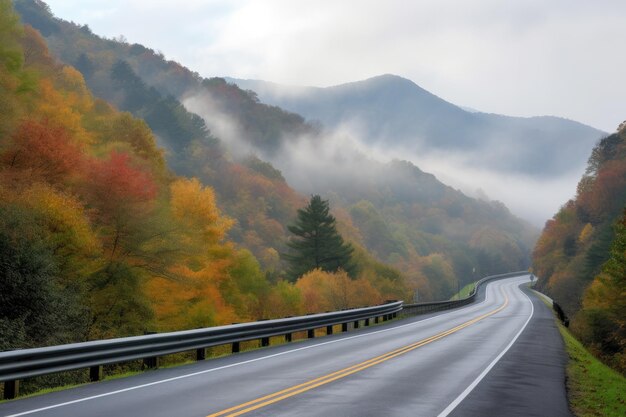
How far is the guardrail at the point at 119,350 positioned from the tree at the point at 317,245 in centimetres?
5882

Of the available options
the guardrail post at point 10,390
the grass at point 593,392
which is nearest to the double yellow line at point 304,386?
the guardrail post at point 10,390

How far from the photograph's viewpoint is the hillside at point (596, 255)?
5244cm

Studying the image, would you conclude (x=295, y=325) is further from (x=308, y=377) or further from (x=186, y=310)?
(x=186, y=310)

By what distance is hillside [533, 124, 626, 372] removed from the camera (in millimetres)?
52438

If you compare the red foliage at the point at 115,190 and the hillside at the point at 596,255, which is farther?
the hillside at the point at 596,255

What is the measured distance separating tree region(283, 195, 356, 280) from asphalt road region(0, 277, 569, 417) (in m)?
62.7

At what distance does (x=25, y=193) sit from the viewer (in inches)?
1208

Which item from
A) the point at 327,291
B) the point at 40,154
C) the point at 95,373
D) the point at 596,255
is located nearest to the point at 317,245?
the point at 327,291

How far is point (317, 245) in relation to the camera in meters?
85.1

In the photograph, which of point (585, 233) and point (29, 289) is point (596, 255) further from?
point (29, 289)

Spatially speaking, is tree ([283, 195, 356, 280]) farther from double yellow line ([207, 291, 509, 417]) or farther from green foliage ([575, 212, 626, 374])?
double yellow line ([207, 291, 509, 417])

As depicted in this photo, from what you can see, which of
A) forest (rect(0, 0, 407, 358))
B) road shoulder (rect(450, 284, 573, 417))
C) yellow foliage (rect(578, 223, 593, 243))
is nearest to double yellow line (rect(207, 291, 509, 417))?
road shoulder (rect(450, 284, 573, 417))

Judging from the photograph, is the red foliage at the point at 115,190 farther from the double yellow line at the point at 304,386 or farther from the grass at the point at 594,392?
the grass at the point at 594,392

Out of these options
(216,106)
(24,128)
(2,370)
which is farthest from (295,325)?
(216,106)
